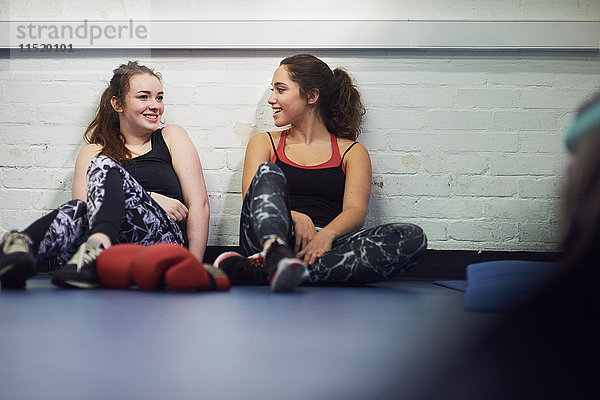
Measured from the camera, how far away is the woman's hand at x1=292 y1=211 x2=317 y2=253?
6.01ft

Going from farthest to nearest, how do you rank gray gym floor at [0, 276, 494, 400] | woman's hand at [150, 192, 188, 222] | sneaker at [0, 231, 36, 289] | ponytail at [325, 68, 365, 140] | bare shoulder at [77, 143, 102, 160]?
ponytail at [325, 68, 365, 140] < bare shoulder at [77, 143, 102, 160] < woman's hand at [150, 192, 188, 222] < sneaker at [0, 231, 36, 289] < gray gym floor at [0, 276, 494, 400]

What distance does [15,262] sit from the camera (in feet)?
4.55

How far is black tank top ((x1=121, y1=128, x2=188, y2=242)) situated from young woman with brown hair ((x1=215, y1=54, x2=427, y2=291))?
0.96 ft

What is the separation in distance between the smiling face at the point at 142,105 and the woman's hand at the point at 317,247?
876 mm

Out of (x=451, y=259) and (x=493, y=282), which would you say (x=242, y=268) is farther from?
(x=451, y=259)

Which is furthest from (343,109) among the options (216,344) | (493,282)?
(216,344)

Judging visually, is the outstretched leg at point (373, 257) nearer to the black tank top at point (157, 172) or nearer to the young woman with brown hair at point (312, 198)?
the young woman with brown hair at point (312, 198)

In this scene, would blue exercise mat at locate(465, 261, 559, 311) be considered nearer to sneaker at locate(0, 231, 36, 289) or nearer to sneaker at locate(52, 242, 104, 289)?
sneaker at locate(52, 242, 104, 289)

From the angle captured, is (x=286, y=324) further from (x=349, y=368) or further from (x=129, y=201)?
(x=129, y=201)

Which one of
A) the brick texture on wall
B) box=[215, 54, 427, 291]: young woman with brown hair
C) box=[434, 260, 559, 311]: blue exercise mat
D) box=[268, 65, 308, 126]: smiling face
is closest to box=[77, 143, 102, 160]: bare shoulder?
the brick texture on wall

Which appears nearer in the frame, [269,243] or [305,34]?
[269,243]

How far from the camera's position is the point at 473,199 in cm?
244

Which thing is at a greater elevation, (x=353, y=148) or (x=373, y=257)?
(x=353, y=148)

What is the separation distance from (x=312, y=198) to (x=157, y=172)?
620 millimetres
